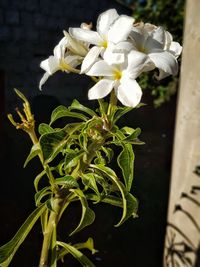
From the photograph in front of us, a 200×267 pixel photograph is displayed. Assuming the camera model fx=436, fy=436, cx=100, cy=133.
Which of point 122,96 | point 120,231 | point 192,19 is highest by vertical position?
point 192,19

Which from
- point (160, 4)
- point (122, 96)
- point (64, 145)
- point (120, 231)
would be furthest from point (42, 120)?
point (160, 4)

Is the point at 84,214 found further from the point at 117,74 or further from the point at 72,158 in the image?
the point at 117,74

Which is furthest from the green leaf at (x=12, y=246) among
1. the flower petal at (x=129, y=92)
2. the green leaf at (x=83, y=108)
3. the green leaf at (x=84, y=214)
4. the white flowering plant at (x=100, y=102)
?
the flower petal at (x=129, y=92)

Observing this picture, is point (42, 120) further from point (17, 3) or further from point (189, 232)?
point (17, 3)

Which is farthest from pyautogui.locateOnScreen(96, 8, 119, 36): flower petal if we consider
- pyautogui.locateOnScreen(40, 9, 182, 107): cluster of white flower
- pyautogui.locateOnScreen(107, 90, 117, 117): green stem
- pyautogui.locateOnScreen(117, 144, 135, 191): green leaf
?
pyautogui.locateOnScreen(117, 144, 135, 191): green leaf

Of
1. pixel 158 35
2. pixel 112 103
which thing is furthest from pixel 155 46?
pixel 112 103

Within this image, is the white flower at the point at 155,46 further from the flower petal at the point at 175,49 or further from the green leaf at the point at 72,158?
the green leaf at the point at 72,158
